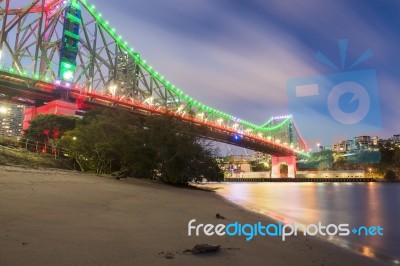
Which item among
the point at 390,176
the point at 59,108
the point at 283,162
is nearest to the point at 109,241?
the point at 59,108

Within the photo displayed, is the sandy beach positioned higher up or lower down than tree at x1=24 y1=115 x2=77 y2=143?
lower down

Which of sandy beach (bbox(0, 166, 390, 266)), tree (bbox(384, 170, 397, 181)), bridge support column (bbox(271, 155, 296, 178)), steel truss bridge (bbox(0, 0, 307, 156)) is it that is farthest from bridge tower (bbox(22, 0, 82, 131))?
tree (bbox(384, 170, 397, 181))

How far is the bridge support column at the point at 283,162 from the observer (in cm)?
9769

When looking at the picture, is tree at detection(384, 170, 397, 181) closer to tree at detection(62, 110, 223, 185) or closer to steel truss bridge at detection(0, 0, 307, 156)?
steel truss bridge at detection(0, 0, 307, 156)

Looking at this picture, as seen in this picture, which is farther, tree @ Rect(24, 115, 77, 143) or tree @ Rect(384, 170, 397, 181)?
tree @ Rect(384, 170, 397, 181)

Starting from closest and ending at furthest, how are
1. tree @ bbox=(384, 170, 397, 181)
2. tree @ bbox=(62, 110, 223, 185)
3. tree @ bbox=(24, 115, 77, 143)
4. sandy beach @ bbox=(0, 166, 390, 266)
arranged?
1. sandy beach @ bbox=(0, 166, 390, 266)
2. tree @ bbox=(62, 110, 223, 185)
3. tree @ bbox=(24, 115, 77, 143)
4. tree @ bbox=(384, 170, 397, 181)

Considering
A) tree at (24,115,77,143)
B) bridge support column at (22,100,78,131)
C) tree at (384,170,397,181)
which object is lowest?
tree at (384,170,397,181)

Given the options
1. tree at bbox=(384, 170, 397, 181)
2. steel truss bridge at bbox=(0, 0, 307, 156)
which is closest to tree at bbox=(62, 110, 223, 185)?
steel truss bridge at bbox=(0, 0, 307, 156)

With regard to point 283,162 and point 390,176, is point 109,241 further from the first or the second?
point 390,176

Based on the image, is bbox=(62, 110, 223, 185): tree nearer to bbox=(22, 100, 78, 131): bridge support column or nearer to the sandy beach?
the sandy beach

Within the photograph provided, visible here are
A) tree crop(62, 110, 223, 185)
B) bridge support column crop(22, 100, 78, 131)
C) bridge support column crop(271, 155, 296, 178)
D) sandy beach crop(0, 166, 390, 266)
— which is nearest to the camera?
sandy beach crop(0, 166, 390, 266)

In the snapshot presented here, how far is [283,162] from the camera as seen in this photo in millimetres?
100938

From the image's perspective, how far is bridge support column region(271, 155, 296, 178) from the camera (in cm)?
9769

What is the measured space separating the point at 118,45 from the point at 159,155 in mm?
43969
